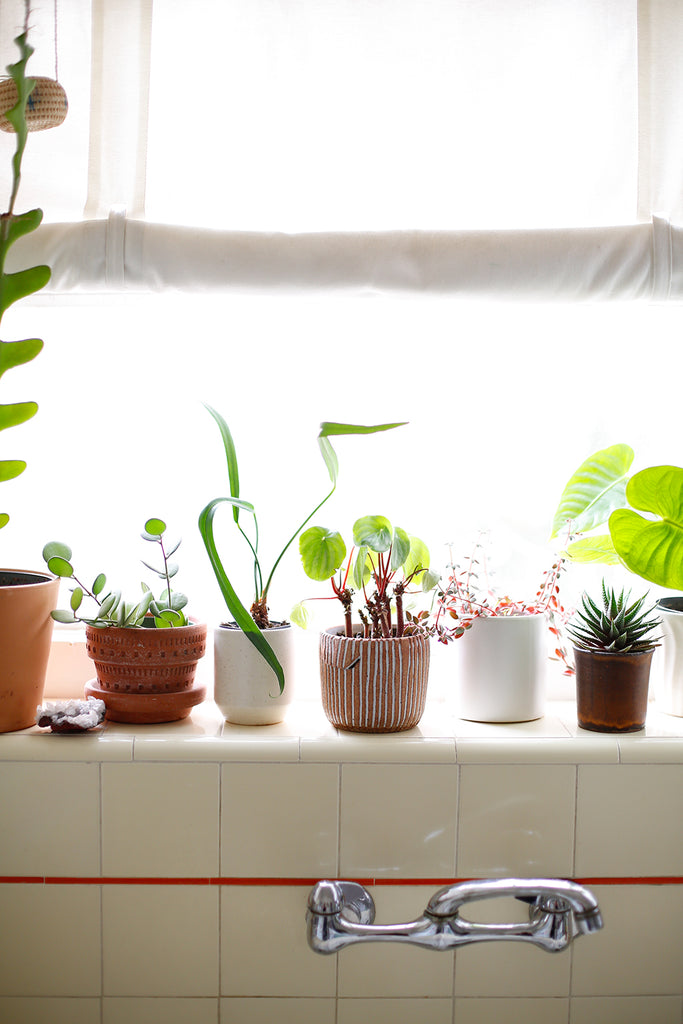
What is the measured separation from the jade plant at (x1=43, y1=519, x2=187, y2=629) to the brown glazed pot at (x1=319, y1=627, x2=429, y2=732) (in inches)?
8.8

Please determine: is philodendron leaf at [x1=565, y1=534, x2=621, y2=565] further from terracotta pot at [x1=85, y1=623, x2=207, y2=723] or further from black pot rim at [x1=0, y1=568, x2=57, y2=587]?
black pot rim at [x1=0, y1=568, x2=57, y2=587]

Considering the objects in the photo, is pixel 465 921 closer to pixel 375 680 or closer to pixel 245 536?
pixel 375 680

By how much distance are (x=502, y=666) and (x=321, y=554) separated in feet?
0.97

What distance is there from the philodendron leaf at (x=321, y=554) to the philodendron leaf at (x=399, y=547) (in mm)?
66

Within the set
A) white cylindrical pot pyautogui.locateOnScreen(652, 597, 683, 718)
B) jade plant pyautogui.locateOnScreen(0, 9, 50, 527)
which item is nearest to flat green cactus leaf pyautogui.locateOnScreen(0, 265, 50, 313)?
jade plant pyautogui.locateOnScreen(0, 9, 50, 527)

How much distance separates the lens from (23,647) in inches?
44.1

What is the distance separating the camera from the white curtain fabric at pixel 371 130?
123cm

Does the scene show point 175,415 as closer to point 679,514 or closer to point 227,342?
point 227,342

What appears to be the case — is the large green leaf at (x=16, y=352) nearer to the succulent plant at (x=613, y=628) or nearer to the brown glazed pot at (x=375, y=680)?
the brown glazed pot at (x=375, y=680)

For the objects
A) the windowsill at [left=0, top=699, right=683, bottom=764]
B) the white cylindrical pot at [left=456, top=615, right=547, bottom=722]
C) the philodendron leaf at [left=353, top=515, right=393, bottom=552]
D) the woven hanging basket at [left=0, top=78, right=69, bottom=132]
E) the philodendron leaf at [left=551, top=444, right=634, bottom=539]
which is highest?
the woven hanging basket at [left=0, top=78, right=69, bottom=132]

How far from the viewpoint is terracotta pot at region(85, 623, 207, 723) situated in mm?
1145

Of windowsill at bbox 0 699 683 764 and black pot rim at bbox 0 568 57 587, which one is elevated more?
black pot rim at bbox 0 568 57 587

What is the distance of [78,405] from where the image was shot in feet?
4.37

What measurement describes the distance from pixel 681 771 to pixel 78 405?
39.2 inches
